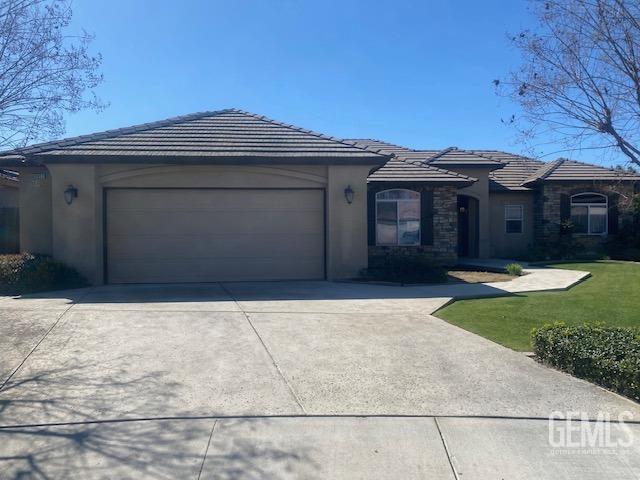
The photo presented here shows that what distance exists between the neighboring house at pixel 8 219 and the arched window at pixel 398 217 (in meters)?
11.0

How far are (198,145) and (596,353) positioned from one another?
10.9m

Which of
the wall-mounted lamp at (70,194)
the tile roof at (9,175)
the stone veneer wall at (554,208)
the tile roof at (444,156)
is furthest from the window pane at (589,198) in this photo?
the tile roof at (9,175)

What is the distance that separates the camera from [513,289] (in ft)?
44.2

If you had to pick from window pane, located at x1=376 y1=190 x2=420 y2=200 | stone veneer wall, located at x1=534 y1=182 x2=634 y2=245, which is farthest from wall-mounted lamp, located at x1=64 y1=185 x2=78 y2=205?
stone veneer wall, located at x1=534 y1=182 x2=634 y2=245

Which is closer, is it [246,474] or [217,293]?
[246,474]

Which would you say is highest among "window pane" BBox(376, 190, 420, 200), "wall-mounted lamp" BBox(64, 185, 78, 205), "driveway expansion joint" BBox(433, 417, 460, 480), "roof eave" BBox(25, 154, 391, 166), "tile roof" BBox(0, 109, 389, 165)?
"tile roof" BBox(0, 109, 389, 165)

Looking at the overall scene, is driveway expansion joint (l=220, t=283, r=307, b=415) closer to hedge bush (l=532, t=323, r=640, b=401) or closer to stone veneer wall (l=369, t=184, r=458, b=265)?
hedge bush (l=532, t=323, r=640, b=401)

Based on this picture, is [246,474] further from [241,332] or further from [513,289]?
[513,289]

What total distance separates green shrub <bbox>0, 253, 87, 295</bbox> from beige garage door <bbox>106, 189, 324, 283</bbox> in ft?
4.87

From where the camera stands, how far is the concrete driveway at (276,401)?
445cm

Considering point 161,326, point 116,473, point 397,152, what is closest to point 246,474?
point 116,473

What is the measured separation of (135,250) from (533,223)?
1638 cm

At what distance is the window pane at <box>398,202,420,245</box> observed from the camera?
18406mm

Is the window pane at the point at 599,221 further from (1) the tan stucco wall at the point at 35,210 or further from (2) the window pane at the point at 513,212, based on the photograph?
(1) the tan stucco wall at the point at 35,210
